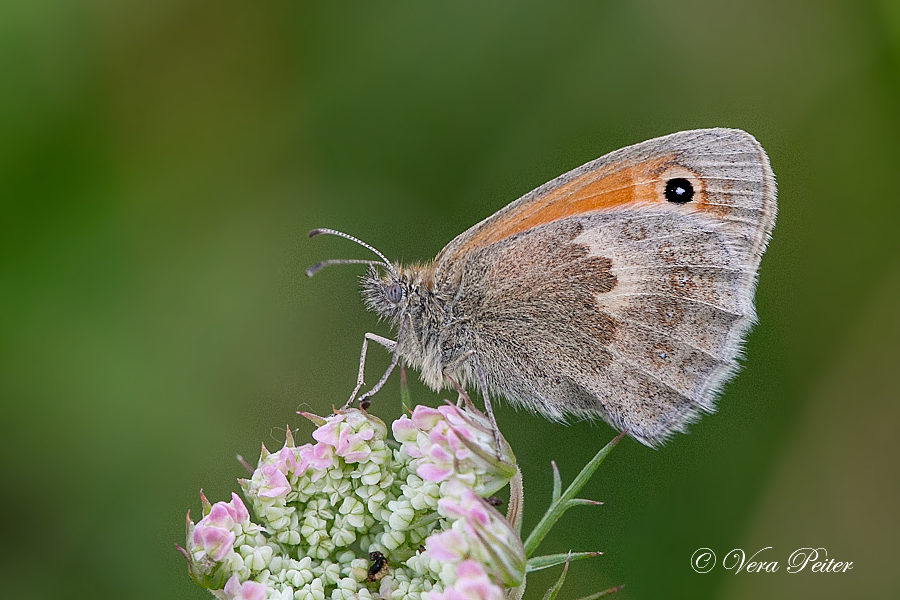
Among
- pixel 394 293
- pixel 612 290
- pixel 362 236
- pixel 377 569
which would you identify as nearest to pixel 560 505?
pixel 377 569

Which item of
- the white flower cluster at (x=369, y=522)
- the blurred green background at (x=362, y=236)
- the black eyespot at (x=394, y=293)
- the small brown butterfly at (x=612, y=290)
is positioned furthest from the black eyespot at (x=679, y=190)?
the white flower cluster at (x=369, y=522)

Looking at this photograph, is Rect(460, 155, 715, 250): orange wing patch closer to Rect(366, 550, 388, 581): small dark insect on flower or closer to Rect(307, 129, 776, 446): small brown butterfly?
Rect(307, 129, 776, 446): small brown butterfly

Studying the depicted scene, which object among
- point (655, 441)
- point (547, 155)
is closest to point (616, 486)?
point (655, 441)

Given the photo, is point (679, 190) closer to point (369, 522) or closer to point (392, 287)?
point (392, 287)

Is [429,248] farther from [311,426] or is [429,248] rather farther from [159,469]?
[159,469]

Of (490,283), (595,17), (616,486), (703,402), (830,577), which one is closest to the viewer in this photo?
(703,402)

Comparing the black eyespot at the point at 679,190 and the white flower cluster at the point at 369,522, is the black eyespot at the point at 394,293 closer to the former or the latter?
the white flower cluster at the point at 369,522
